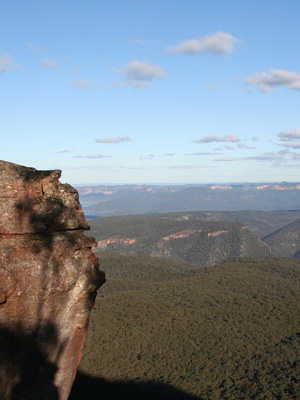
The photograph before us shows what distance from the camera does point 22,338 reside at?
44.4ft

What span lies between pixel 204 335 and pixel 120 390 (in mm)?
24937

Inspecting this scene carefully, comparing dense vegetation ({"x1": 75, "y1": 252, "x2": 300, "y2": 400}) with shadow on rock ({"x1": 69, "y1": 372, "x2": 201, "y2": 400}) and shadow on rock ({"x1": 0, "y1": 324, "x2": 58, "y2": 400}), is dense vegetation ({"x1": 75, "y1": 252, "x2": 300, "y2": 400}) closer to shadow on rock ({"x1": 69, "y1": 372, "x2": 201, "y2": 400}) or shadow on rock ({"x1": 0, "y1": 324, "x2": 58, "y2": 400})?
shadow on rock ({"x1": 69, "y1": 372, "x2": 201, "y2": 400})

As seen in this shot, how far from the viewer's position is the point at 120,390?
42562 millimetres

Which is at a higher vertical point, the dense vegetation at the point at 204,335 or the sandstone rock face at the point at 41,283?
the sandstone rock face at the point at 41,283

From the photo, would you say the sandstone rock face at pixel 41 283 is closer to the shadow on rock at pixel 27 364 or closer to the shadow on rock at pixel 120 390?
the shadow on rock at pixel 27 364

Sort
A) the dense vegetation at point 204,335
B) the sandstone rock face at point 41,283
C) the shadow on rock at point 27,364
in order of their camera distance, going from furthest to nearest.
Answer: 1. the dense vegetation at point 204,335
2. the sandstone rock face at point 41,283
3. the shadow on rock at point 27,364

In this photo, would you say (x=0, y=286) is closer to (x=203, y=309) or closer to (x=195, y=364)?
(x=195, y=364)

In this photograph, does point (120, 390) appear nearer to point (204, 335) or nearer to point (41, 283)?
point (204, 335)

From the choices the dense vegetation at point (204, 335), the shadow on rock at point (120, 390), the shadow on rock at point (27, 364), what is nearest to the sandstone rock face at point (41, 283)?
the shadow on rock at point (27, 364)

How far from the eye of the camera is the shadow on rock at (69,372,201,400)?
39.1 meters

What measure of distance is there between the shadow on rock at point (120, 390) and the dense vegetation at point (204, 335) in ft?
5.61

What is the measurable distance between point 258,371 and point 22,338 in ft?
149

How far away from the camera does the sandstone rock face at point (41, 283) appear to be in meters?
13.4

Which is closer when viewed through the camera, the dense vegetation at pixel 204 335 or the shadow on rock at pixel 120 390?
the shadow on rock at pixel 120 390
